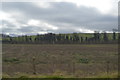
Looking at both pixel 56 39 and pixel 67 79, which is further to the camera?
pixel 56 39

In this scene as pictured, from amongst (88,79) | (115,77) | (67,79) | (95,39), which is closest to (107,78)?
(115,77)

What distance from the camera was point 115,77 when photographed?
7.79 m

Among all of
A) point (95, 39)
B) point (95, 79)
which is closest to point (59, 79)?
point (95, 79)

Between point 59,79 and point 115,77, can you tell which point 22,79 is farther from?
point 115,77

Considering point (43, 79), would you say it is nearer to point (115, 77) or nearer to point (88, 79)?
point (88, 79)

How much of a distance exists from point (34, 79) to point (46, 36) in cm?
12726

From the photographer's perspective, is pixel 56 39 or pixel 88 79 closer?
pixel 88 79

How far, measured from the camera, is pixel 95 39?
433ft

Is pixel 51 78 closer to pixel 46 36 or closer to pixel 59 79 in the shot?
pixel 59 79

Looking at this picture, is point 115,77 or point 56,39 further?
point 56,39

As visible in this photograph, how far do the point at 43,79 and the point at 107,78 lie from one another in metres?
2.71

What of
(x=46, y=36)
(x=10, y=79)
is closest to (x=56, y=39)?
(x=46, y=36)

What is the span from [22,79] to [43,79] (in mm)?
877

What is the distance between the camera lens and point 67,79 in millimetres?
7664
